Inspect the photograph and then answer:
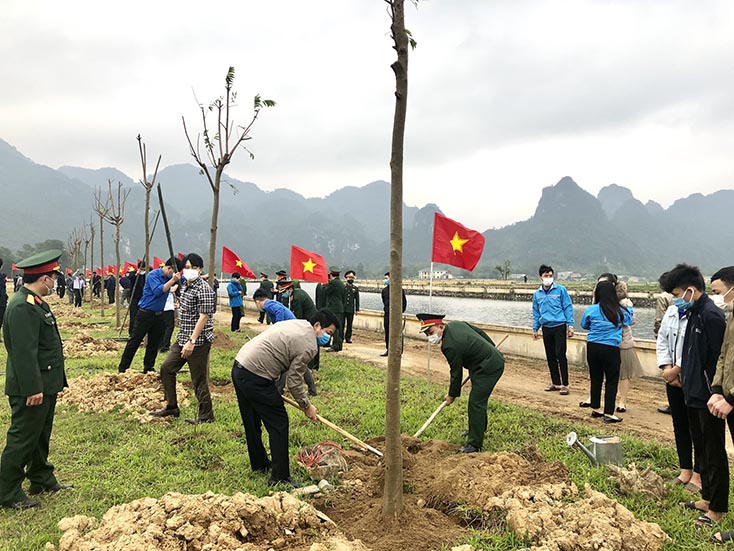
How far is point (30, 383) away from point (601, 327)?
627cm

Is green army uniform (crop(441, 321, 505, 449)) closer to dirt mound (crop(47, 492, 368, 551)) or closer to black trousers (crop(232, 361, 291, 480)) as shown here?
black trousers (crop(232, 361, 291, 480))

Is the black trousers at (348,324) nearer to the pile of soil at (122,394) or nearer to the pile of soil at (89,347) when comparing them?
the pile of soil at (89,347)

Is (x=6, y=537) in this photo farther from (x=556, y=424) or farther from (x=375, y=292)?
(x=375, y=292)

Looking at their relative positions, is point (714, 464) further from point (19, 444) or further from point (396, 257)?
point (19, 444)

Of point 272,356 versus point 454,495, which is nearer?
point 454,495

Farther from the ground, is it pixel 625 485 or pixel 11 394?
pixel 11 394

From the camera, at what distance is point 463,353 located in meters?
4.99

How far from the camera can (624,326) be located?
20.7ft

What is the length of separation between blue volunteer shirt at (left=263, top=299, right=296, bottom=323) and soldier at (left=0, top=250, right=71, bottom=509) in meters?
3.16

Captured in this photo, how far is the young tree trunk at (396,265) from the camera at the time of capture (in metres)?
3.07

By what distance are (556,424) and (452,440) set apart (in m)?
1.45

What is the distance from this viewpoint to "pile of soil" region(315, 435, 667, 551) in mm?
3045

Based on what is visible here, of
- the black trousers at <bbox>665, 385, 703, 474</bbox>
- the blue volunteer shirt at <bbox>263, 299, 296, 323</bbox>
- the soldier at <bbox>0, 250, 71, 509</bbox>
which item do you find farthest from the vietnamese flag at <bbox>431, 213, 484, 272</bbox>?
the soldier at <bbox>0, 250, 71, 509</bbox>

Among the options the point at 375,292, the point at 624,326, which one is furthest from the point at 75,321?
the point at 375,292
